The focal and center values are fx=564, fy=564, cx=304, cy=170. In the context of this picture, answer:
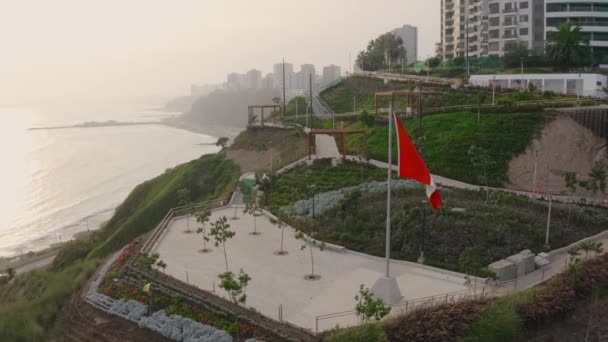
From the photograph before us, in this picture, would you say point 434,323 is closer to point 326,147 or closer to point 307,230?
point 307,230

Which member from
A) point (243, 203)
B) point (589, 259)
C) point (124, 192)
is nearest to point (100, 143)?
point (124, 192)

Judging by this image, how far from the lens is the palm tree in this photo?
6231 centimetres

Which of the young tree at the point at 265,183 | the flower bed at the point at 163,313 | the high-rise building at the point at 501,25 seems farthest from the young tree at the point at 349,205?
the high-rise building at the point at 501,25

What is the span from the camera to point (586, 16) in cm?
7256

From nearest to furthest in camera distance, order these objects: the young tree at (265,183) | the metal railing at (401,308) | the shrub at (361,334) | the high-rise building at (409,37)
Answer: the shrub at (361,334) < the metal railing at (401,308) < the young tree at (265,183) < the high-rise building at (409,37)

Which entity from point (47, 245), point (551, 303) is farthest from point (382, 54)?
point (551, 303)

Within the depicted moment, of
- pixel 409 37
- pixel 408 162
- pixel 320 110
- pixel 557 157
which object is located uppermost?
pixel 409 37

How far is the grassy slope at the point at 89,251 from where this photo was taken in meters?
21.9

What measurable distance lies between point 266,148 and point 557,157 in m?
23.8

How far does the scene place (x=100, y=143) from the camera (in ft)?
461

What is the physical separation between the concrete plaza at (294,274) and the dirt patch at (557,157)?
1803 centimetres

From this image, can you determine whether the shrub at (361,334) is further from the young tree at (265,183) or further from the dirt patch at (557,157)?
the dirt patch at (557,157)

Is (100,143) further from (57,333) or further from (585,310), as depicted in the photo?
(585,310)

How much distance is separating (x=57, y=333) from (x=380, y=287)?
461 inches
